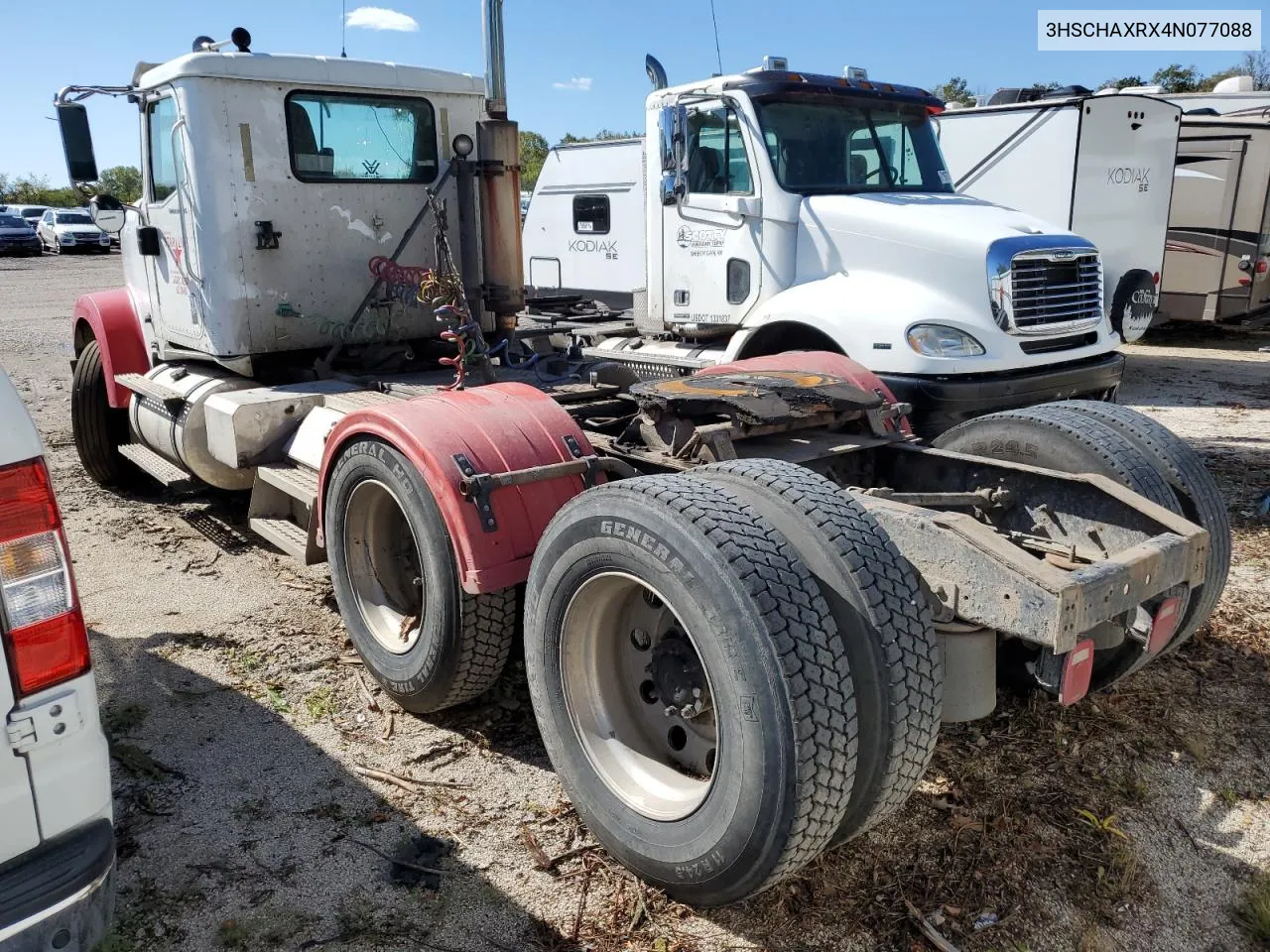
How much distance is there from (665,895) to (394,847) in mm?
881

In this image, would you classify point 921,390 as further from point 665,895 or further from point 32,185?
point 32,185

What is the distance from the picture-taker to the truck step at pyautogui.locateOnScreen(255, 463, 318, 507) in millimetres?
4613

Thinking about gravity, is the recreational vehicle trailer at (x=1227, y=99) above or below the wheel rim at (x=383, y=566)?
above

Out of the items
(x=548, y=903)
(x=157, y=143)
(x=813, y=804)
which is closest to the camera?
(x=813, y=804)

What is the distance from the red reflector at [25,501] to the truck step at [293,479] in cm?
244

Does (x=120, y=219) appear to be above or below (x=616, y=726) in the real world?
above

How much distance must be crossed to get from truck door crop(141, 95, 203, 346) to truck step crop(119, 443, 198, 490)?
2.49 ft

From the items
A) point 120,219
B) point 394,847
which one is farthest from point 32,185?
point 394,847

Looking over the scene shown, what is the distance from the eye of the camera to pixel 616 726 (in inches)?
123

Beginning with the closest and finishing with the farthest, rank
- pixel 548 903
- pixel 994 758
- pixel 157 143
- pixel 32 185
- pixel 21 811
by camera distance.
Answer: pixel 21 811 → pixel 548 903 → pixel 994 758 → pixel 157 143 → pixel 32 185

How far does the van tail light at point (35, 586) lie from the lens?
2.00 m

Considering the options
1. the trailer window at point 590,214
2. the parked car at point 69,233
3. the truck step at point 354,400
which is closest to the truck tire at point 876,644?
the truck step at point 354,400

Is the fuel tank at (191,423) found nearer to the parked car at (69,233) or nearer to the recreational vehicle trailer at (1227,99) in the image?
the recreational vehicle trailer at (1227,99)

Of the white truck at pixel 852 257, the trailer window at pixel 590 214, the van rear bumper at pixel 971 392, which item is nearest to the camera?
the van rear bumper at pixel 971 392
